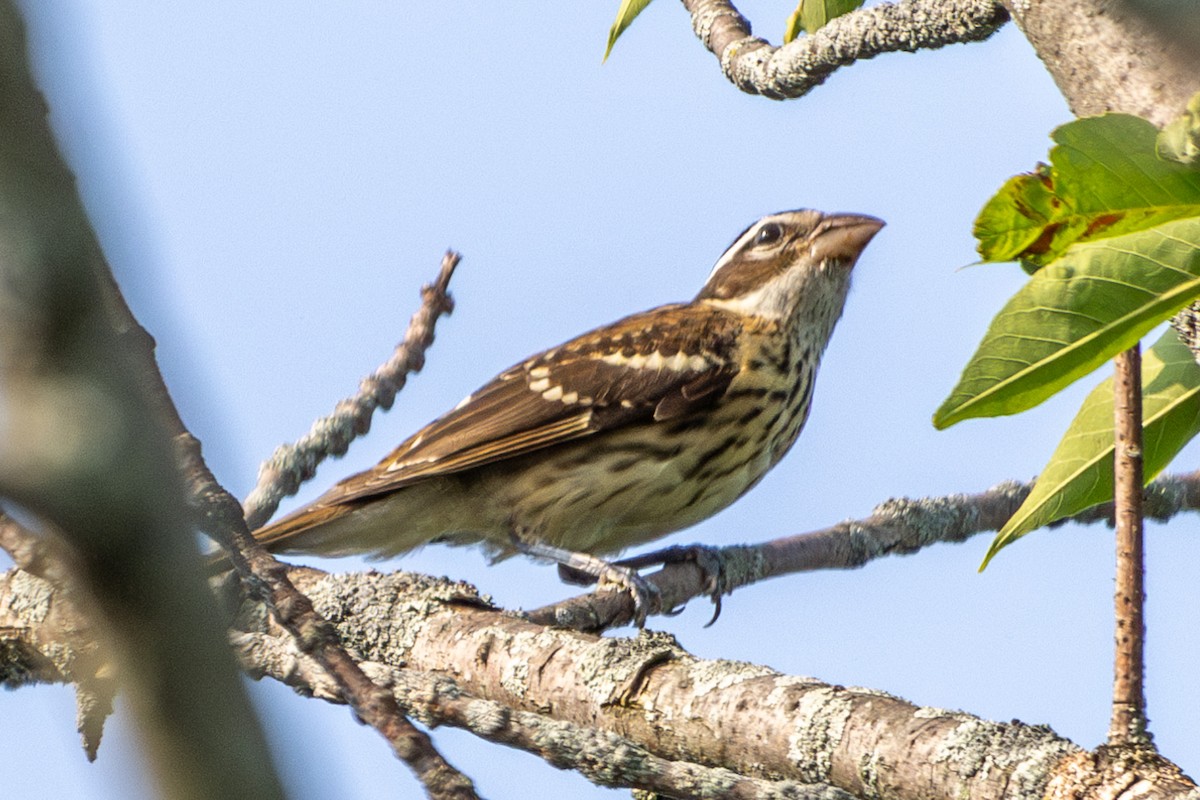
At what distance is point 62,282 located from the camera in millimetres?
950

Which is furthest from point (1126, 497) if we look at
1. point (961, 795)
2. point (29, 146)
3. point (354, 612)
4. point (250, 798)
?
point (354, 612)

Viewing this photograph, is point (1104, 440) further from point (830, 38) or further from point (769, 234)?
point (769, 234)

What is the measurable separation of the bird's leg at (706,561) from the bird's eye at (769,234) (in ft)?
6.65

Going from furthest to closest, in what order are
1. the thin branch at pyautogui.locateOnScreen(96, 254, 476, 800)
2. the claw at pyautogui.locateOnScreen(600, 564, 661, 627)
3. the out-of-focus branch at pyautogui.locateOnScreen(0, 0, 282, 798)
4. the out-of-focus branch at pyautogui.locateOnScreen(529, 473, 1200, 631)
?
1. the out-of-focus branch at pyautogui.locateOnScreen(529, 473, 1200, 631)
2. the claw at pyautogui.locateOnScreen(600, 564, 661, 627)
3. the thin branch at pyautogui.locateOnScreen(96, 254, 476, 800)
4. the out-of-focus branch at pyautogui.locateOnScreen(0, 0, 282, 798)

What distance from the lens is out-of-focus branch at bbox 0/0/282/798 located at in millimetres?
925

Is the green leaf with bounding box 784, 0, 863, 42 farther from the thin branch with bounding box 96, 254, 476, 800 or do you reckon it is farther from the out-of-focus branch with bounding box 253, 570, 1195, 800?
the thin branch with bounding box 96, 254, 476, 800

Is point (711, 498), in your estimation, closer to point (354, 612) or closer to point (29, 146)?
point (354, 612)

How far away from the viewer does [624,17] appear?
14.3 feet

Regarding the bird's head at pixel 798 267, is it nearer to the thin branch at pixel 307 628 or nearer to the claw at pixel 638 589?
the claw at pixel 638 589

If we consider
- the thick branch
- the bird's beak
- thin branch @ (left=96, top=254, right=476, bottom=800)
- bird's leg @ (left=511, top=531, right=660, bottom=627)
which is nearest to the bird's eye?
the bird's beak

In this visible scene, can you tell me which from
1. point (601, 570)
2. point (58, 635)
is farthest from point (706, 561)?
point (58, 635)

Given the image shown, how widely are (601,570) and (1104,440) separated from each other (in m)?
2.93

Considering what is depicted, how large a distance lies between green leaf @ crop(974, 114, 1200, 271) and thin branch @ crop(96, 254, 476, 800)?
1.15 metres

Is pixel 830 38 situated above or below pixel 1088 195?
above
